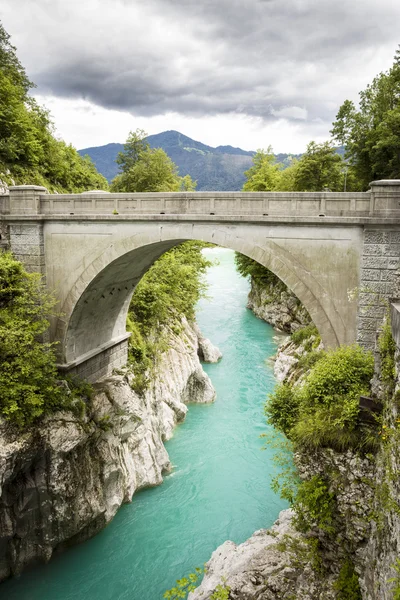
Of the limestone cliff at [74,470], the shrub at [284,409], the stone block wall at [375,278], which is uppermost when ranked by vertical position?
the stone block wall at [375,278]

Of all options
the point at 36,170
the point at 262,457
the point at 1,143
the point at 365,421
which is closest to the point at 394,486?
the point at 365,421

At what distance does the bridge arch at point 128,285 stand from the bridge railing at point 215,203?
0.62m

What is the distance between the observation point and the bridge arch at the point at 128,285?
31.6ft

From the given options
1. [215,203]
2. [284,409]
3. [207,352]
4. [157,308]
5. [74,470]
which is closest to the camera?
[284,409]

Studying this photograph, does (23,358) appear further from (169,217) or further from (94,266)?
(169,217)

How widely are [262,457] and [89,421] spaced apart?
6.72 m

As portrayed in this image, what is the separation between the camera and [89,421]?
12273 mm

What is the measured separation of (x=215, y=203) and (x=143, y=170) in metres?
24.9

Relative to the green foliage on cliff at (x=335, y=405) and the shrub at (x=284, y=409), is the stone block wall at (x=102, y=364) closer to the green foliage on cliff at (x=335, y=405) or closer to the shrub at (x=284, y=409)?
the shrub at (x=284, y=409)

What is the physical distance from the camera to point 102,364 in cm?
1504

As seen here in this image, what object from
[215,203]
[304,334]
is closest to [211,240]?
[215,203]

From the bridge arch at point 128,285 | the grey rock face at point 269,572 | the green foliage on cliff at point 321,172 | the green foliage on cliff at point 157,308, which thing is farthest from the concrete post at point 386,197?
the green foliage on cliff at point 321,172

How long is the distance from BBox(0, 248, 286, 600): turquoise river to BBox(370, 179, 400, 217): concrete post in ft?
22.8

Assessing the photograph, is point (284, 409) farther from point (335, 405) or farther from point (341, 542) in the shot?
point (341, 542)
